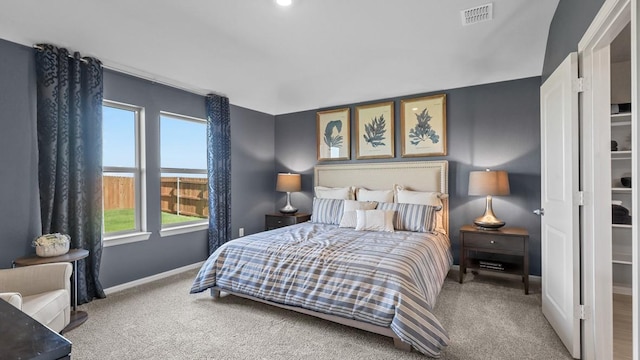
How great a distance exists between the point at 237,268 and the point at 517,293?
9.54ft

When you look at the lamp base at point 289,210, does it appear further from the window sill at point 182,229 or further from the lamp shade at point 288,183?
the window sill at point 182,229

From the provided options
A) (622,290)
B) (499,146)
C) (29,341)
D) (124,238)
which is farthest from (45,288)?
(622,290)

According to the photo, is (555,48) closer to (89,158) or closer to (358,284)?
(358,284)

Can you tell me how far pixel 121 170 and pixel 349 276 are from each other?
9.62 ft

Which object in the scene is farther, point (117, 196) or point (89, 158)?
point (117, 196)

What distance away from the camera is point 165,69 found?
3.38 meters

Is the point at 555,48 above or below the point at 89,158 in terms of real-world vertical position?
above

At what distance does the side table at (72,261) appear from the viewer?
8.01ft

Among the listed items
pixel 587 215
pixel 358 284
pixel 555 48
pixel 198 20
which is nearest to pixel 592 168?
pixel 587 215

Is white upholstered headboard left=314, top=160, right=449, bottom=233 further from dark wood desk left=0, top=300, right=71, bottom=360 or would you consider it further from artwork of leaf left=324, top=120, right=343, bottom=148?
dark wood desk left=0, top=300, right=71, bottom=360

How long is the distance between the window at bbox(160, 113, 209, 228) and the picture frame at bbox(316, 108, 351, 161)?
182 cm

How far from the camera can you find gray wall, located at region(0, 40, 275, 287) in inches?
102

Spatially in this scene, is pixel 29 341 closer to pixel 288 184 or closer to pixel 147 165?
pixel 147 165

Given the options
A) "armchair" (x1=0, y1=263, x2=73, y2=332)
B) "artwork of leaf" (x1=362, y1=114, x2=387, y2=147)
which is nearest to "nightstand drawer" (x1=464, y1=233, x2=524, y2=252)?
"artwork of leaf" (x1=362, y1=114, x2=387, y2=147)
